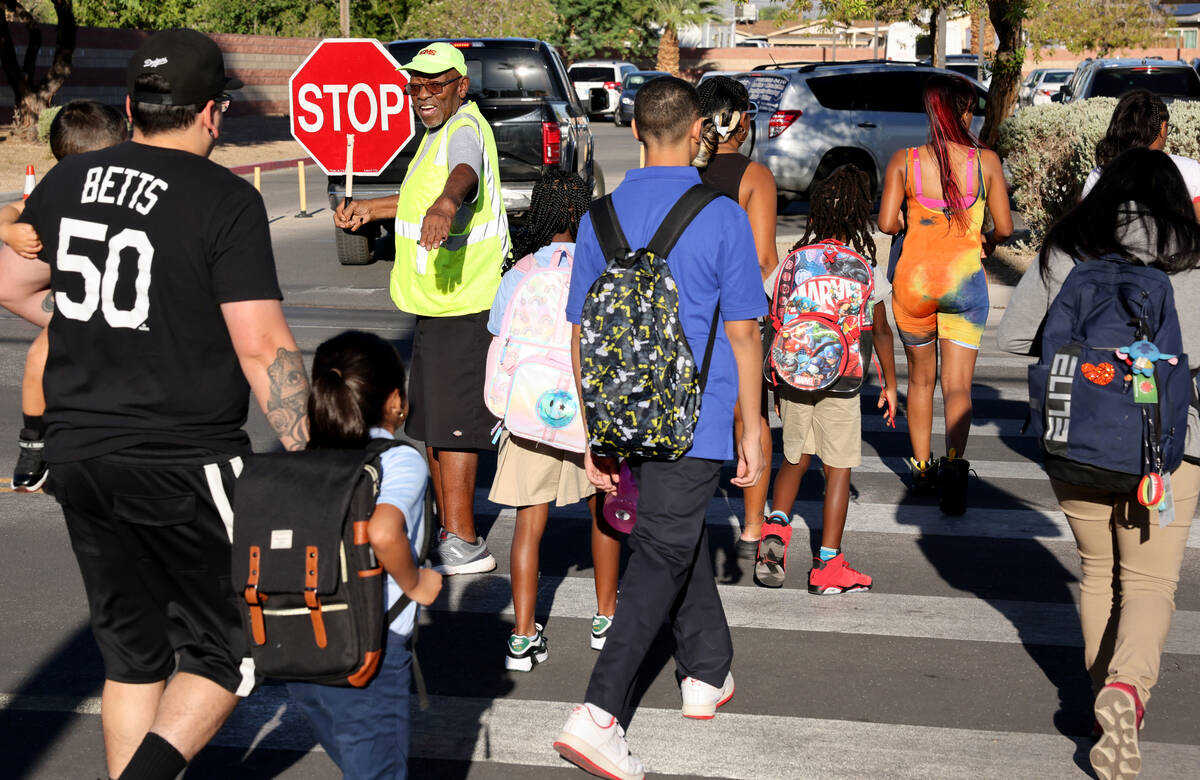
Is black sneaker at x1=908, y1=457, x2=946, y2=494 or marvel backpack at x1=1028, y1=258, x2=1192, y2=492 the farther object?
black sneaker at x1=908, y1=457, x2=946, y2=494

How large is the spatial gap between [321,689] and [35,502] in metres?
4.38

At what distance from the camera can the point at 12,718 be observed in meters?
4.30

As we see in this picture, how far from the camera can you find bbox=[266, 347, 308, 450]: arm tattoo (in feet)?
10.5

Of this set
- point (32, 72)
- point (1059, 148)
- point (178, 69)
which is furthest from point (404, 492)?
point (32, 72)

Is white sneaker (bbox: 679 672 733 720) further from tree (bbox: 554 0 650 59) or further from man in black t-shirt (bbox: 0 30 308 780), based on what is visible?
tree (bbox: 554 0 650 59)

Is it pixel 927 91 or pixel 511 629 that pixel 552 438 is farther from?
pixel 927 91

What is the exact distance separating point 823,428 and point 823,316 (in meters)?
0.49

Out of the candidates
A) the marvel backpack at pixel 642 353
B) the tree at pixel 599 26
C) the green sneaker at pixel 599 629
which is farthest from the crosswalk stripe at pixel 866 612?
the tree at pixel 599 26

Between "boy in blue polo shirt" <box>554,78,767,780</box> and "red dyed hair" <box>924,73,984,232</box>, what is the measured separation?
250 cm

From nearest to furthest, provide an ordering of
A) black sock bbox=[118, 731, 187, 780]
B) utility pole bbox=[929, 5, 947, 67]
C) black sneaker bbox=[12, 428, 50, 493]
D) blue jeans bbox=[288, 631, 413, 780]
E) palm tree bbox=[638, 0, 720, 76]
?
blue jeans bbox=[288, 631, 413, 780]
black sock bbox=[118, 731, 187, 780]
black sneaker bbox=[12, 428, 50, 493]
utility pole bbox=[929, 5, 947, 67]
palm tree bbox=[638, 0, 720, 76]

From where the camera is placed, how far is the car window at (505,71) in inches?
554

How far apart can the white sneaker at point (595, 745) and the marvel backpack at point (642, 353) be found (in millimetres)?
771

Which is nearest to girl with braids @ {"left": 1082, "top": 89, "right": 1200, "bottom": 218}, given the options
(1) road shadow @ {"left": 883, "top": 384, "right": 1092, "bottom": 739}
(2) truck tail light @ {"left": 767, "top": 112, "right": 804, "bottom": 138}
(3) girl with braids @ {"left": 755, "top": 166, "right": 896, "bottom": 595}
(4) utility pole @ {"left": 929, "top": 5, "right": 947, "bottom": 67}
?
(3) girl with braids @ {"left": 755, "top": 166, "right": 896, "bottom": 595}

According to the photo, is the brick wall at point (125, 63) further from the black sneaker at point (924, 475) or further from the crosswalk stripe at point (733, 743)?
the crosswalk stripe at point (733, 743)
